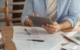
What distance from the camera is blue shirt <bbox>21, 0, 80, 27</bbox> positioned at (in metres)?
1.49

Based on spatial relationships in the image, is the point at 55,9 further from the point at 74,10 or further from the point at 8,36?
the point at 8,36

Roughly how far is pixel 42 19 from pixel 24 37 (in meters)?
0.16

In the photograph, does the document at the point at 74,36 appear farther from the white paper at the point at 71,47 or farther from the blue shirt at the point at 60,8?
the blue shirt at the point at 60,8

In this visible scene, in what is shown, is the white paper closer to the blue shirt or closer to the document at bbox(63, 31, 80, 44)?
the document at bbox(63, 31, 80, 44)

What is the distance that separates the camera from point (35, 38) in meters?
1.18

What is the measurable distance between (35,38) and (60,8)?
0.43 m

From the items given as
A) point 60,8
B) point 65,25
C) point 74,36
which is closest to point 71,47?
point 74,36

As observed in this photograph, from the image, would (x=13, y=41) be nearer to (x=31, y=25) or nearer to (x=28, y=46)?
(x=28, y=46)

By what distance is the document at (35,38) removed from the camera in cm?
107

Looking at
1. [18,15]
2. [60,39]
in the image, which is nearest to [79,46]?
[60,39]

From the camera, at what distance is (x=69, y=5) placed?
1.51 metres

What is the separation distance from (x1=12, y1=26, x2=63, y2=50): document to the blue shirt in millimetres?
198

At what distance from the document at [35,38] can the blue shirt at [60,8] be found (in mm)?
198

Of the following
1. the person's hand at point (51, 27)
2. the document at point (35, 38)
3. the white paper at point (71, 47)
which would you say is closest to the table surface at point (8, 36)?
the document at point (35, 38)
